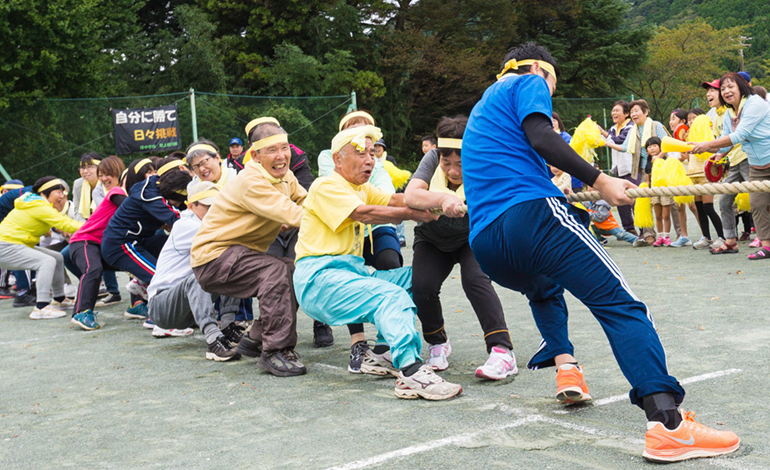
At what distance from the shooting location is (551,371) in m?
4.42

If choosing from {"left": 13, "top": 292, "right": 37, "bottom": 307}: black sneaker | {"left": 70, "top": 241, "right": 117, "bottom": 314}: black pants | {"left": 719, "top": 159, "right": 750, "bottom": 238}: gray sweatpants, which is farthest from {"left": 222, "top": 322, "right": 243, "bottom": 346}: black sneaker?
{"left": 719, "top": 159, "right": 750, "bottom": 238}: gray sweatpants

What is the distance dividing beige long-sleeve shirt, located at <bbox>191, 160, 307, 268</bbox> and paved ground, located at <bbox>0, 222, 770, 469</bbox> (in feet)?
2.91

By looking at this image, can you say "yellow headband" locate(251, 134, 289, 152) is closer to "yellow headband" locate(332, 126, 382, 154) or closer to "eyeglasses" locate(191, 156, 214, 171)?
"yellow headband" locate(332, 126, 382, 154)

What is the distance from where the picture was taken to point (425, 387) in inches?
156

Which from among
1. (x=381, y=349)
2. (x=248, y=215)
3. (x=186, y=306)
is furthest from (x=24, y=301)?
(x=381, y=349)

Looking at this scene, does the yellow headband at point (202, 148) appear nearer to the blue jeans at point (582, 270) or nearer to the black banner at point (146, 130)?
the blue jeans at point (582, 270)

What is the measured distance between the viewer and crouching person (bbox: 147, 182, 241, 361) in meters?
5.54

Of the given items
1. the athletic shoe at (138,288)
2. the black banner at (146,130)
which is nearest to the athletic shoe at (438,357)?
the athletic shoe at (138,288)

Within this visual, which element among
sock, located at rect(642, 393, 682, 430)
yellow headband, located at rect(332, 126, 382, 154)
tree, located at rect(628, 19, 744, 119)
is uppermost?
tree, located at rect(628, 19, 744, 119)

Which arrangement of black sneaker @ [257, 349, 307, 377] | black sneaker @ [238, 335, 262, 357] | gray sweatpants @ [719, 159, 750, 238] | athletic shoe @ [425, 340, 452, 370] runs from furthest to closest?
1. gray sweatpants @ [719, 159, 750, 238]
2. black sneaker @ [238, 335, 262, 357]
3. black sneaker @ [257, 349, 307, 377]
4. athletic shoe @ [425, 340, 452, 370]

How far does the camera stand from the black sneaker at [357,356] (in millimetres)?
4789

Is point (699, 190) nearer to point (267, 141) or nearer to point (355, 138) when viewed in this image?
point (355, 138)

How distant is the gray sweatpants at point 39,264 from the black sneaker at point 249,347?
4.03m

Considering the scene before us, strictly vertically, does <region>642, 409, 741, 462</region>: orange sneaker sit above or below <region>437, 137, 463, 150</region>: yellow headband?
below
